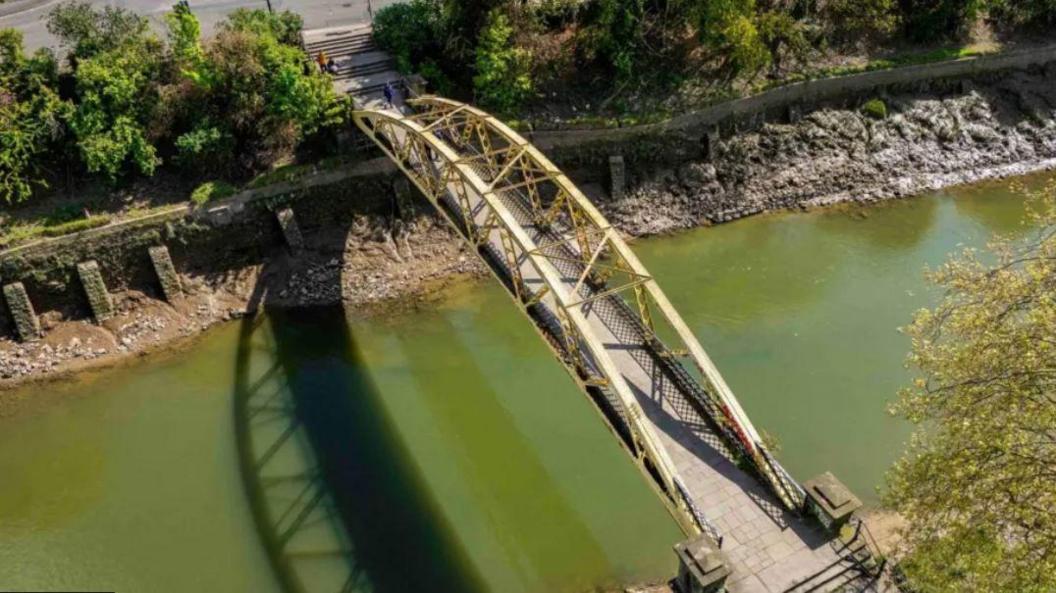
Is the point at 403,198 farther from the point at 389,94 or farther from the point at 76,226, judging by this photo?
the point at 76,226

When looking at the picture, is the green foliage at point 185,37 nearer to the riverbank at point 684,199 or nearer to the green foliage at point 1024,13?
the riverbank at point 684,199

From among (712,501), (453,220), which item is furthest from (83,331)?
(712,501)

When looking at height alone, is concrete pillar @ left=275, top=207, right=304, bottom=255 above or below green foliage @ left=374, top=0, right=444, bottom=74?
below

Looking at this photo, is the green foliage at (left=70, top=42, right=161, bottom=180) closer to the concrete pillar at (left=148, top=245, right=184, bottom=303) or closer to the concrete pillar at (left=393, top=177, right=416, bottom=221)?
the concrete pillar at (left=148, top=245, right=184, bottom=303)

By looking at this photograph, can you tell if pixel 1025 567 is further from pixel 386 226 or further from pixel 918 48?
pixel 918 48

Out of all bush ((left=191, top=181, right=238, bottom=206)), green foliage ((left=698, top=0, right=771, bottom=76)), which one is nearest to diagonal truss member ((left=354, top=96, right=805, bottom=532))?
bush ((left=191, top=181, right=238, bottom=206))

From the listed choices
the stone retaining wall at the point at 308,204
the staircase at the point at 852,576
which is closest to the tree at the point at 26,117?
the stone retaining wall at the point at 308,204

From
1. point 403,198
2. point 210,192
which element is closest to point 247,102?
point 210,192
